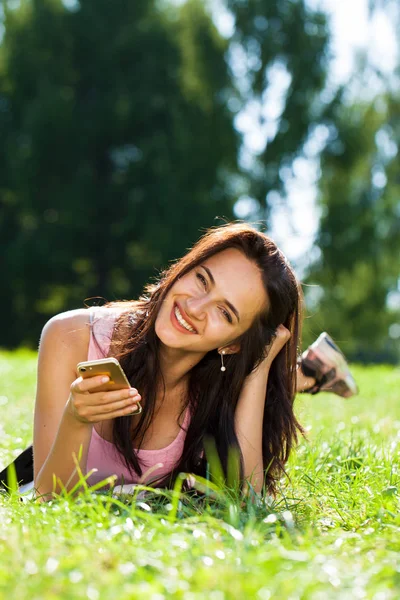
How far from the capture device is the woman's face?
2959 mm

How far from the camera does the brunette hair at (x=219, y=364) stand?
315 cm

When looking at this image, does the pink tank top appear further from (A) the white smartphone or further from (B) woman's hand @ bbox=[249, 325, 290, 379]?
(A) the white smartphone

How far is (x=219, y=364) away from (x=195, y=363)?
5.4 inches

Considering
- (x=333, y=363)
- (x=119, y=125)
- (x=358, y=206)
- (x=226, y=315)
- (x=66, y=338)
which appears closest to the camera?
(x=226, y=315)

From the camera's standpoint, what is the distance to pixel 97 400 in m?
2.49

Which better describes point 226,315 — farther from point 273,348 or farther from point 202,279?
point 273,348

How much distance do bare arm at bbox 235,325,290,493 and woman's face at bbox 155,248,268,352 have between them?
27cm

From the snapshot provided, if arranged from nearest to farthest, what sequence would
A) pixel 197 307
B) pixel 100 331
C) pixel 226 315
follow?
pixel 197 307 < pixel 226 315 < pixel 100 331

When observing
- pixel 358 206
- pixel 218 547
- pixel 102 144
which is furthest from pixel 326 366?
pixel 102 144

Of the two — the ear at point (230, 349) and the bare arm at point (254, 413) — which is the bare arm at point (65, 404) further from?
the bare arm at point (254, 413)

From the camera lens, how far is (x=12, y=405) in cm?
565

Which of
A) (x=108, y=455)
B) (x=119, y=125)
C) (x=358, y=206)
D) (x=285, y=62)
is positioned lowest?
(x=108, y=455)

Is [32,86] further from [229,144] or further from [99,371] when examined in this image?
[99,371]

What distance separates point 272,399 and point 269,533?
53.9 inches
